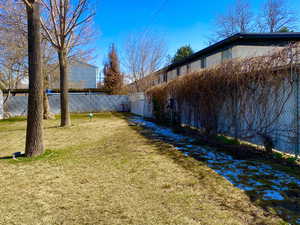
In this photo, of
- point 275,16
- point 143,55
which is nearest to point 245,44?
point 143,55

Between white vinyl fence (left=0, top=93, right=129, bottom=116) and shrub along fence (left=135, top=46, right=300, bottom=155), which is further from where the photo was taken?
white vinyl fence (left=0, top=93, right=129, bottom=116)

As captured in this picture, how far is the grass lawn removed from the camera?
1955 millimetres

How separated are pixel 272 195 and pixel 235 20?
2673 cm

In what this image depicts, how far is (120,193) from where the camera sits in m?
2.48

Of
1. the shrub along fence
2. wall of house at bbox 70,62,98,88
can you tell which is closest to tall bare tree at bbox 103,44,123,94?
wall of house at bbox 70,62,98,88

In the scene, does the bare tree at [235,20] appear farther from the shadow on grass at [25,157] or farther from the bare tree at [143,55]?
the shadow on grass at [25,157]

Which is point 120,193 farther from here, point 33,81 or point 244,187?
point 33,81

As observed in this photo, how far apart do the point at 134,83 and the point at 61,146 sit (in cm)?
1638

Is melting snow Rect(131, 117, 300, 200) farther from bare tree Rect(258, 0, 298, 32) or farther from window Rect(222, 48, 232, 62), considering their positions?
bare tree Rect(258, 0, 298, 32)

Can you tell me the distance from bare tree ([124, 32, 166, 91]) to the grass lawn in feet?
55.1

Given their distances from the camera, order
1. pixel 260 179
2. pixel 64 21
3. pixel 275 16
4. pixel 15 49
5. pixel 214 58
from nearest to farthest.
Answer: pixel 260 179
pixel 64 21
pixel 15 49
pixel 214 58
pixel 275 16

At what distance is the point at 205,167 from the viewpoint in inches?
134

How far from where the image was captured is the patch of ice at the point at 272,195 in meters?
2.31

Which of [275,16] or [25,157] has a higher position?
[275,16]
